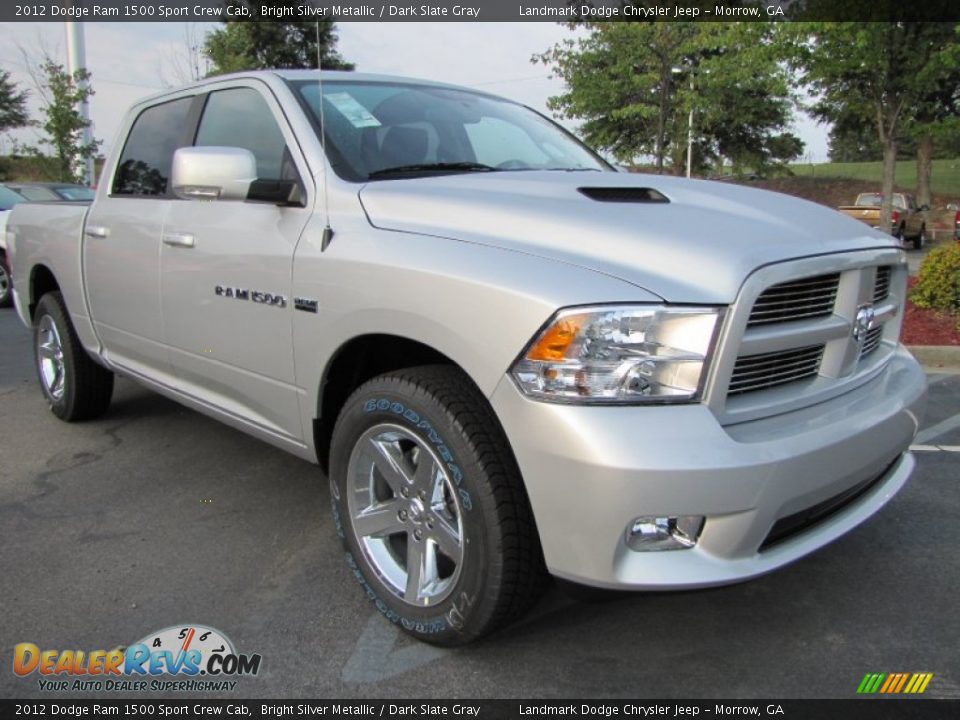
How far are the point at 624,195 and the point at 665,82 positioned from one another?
1791 centimetres

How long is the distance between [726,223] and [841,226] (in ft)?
1.75

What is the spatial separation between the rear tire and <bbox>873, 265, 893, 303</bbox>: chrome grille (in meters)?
4.16

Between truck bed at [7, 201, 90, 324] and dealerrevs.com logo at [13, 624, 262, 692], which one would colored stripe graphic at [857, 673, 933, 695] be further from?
truck bed at [7, 201, 90, 324]

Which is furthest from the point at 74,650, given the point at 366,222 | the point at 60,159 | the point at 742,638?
the point at 60,159

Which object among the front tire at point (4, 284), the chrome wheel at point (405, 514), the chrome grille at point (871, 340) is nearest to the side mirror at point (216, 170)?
the chrome wheel at point (405, 514)

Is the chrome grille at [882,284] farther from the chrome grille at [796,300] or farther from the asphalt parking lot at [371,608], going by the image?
the asphalt parking lot at [371,608]

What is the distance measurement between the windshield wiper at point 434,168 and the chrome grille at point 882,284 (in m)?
1.47

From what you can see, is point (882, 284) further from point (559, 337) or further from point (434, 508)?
point (434, 508)

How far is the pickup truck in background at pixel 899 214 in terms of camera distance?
20484mm

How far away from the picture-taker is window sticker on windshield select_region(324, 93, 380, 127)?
304 cm

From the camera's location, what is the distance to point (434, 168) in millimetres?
3000

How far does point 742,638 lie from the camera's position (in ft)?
8.07

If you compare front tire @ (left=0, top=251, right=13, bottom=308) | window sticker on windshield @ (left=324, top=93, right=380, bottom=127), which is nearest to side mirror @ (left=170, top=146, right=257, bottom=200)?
window sticker on windshield @ (left=324, top=93, right=380, bottom=127)

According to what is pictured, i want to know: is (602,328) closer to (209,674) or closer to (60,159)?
(209,674)
